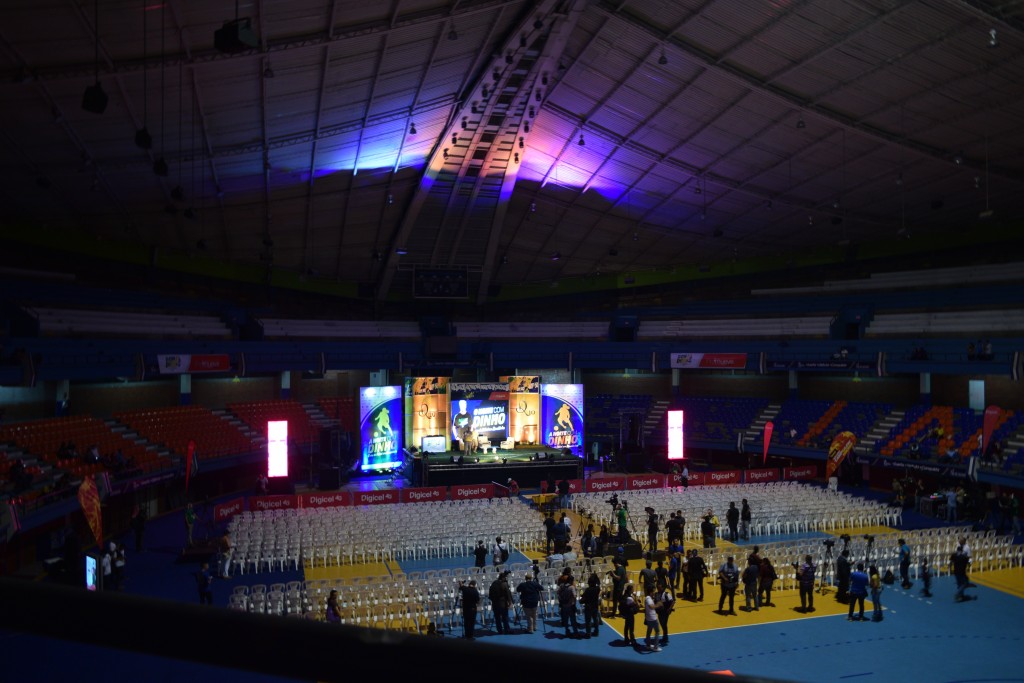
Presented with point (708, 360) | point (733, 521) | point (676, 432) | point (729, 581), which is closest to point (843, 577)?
point (729, 581)

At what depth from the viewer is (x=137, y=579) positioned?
20.6 metres

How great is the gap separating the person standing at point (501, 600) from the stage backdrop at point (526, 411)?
22.8m

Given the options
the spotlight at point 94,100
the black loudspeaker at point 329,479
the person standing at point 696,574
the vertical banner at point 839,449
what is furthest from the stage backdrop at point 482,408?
the spotlight at point 94,100

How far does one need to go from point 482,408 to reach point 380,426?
5395 mm

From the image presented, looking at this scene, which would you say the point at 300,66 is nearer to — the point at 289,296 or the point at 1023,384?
the point at 289,296

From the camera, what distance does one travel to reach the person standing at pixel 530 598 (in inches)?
643

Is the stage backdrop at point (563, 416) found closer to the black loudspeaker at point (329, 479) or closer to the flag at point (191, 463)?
the black loudspeaker at point (329, 479)

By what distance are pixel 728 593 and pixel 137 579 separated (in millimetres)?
16005

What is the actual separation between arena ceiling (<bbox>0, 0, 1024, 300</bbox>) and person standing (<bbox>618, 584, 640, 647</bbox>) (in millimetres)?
13681

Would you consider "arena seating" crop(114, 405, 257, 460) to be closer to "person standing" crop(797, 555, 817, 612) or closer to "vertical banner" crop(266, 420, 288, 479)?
"vertical banner" crop(266, 420, 288, 479)

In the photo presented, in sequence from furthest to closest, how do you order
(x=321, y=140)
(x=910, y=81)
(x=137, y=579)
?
(x=321, y=140) → (x=910, y=81) → (x=137, y=579)

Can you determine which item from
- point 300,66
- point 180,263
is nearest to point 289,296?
point 180,263

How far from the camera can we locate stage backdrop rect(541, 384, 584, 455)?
130 feet

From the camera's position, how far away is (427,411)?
38.2 metres
